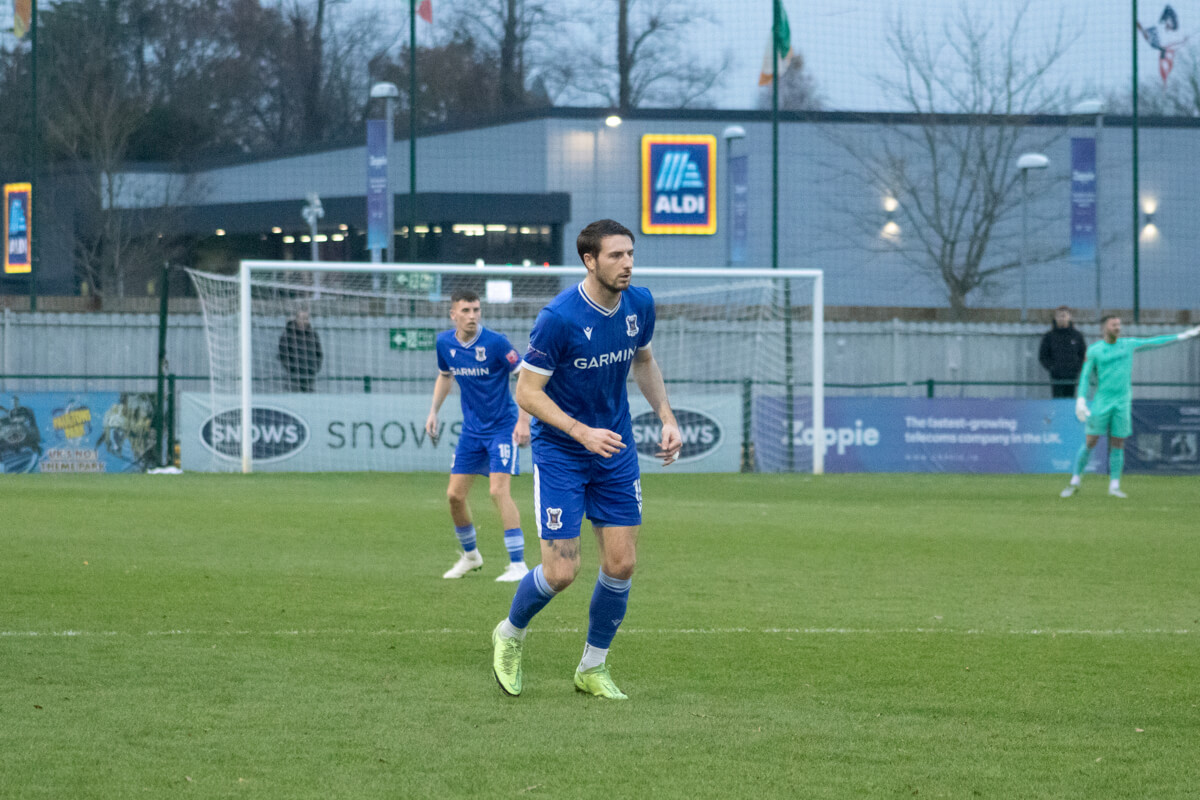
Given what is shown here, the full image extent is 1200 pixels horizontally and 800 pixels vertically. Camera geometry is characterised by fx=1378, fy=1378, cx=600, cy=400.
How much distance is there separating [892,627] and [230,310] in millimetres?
16599

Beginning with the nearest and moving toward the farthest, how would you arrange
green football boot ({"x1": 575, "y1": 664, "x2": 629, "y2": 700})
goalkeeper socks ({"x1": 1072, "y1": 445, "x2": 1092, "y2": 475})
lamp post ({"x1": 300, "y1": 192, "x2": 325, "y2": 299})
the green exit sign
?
1. green football boot ({"x1": 575, "y1": 664, "x2": 629, "y2": 700})
2. goalkeeper socks ({"x1": 1072, "y1": 445, "x2": 1092, "y2": 475})
3. the green exit sign
4. lamp post ({"x1": 300, "y1": 192, "x2": 325, "y2": 299})

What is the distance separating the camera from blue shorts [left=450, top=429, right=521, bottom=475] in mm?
9906

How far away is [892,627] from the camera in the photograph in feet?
25.0

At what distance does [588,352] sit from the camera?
5797 mm

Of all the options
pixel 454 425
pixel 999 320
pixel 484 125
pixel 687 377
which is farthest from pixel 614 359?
pixel 484 125

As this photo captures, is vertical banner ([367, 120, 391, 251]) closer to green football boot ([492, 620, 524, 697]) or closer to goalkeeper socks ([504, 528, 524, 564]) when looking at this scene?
goalkeeper socks ([504, 528, 524, 564])

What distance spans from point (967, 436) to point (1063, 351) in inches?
102

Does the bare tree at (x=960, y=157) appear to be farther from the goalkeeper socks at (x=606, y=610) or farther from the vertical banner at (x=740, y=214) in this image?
the goalkeeper socks at (x=606, y=610)

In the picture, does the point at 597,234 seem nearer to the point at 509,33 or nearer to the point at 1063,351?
the point at 1063,351

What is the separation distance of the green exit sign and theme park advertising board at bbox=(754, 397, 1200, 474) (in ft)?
19.1

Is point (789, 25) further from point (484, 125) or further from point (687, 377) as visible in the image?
A: point (687, 377)

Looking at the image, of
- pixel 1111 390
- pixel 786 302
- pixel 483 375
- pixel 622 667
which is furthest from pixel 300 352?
pixel 622 667

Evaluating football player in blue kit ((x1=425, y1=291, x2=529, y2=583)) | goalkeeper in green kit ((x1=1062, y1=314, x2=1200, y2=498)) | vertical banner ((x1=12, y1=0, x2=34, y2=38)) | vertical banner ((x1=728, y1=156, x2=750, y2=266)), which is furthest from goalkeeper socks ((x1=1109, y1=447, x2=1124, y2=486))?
vertical banner ((x1=12, y1=0, x2=34, y2=38))

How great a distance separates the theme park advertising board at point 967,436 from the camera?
71.4 ft
